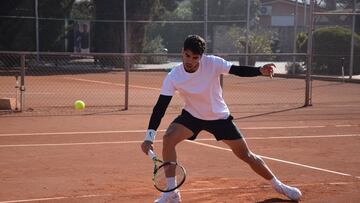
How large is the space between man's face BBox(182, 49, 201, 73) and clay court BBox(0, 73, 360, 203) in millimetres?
1537

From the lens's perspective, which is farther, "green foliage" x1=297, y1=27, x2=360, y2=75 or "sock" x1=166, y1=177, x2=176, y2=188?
"green foliage" x1=297, y1=27, x2=360, y2=75

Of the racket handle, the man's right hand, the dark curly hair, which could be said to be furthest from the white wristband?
the dark curly hair

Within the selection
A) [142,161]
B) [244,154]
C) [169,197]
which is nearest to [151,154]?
[169,197]

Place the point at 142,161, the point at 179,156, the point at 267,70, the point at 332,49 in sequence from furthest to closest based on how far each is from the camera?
the point at 332,49, the point at 179,156, the point at 142,161, the point at 267,70

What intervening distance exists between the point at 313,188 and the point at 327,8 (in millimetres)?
35615

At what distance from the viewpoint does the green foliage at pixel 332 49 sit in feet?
100

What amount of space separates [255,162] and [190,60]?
135 centimetres

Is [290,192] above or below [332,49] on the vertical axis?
below

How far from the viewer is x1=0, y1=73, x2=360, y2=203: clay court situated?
753cm

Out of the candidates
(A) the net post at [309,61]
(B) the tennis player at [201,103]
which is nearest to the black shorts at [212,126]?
(B) the tennis player at [201,103]

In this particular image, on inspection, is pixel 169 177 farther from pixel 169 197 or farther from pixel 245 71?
pixel 245 71

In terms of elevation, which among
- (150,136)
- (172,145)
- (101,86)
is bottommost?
(101,86)

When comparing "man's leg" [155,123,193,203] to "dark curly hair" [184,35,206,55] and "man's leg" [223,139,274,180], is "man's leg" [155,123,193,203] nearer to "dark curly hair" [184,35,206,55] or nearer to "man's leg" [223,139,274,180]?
"man's leg" [223,139,274,180]

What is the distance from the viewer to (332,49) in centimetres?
3095
